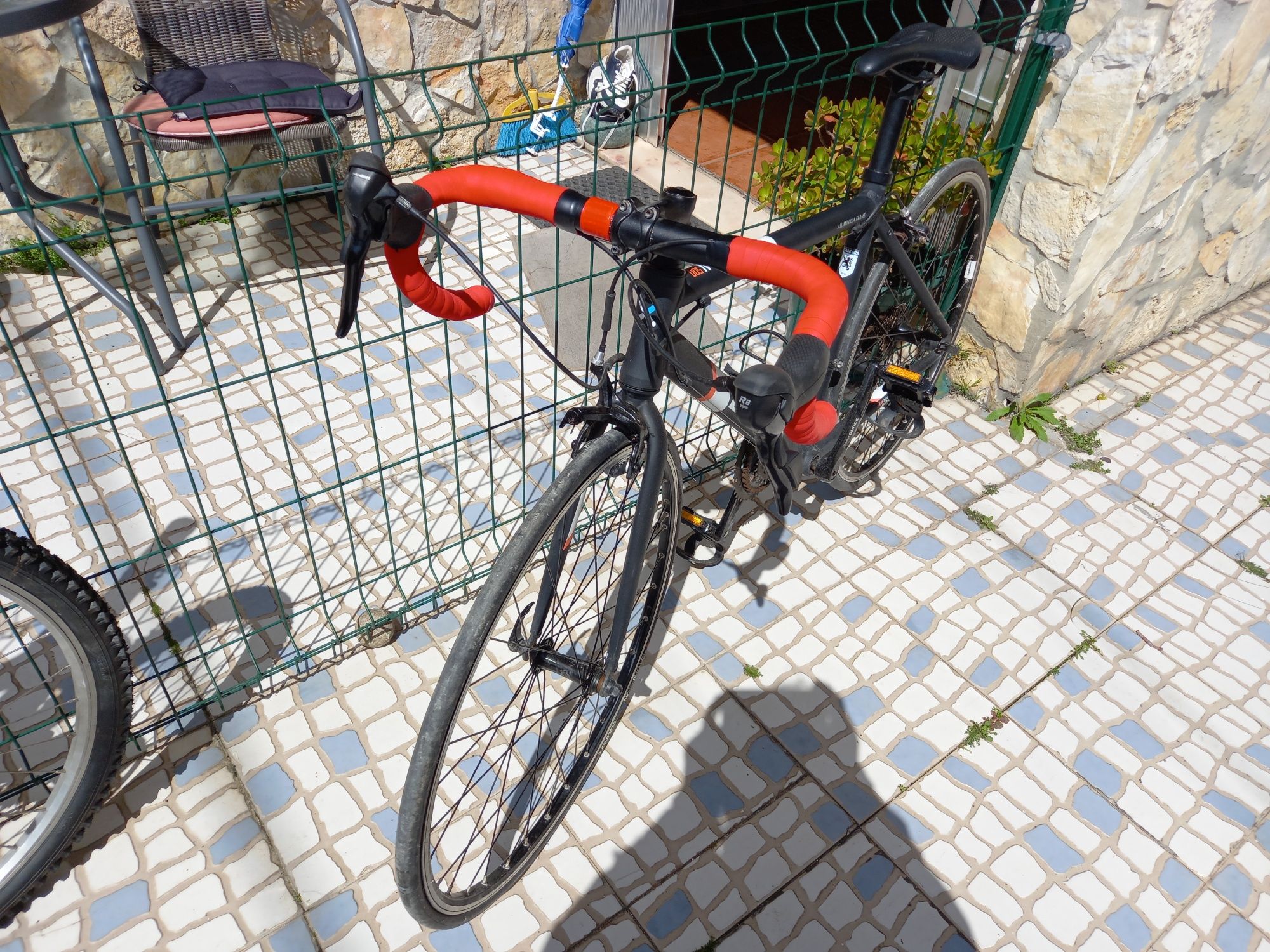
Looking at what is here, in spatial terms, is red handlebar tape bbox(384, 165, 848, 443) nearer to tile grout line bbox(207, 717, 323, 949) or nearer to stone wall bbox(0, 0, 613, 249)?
tile grout line bbox(207, 717, 323, 949)

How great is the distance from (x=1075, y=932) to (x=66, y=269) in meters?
4.33

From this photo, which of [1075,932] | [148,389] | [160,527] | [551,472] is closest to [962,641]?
[1075,932]

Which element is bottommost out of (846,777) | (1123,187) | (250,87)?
(846,777)

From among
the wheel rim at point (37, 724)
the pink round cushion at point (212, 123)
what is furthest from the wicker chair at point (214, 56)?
the wheel rim at point (37, 724)

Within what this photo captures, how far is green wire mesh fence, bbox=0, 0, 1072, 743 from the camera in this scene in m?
2.48

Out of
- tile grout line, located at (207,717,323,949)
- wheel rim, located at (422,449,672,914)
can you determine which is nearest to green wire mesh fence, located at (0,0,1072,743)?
tile grout line, located at (207,717,323,949)

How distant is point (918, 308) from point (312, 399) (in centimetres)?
215

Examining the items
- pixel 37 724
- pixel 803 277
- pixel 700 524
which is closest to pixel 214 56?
pixel 37 724

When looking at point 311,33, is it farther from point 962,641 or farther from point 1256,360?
point 1256,360

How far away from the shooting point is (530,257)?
4.10 metres

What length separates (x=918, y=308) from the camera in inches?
114

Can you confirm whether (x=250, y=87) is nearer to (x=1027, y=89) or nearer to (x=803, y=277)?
(x=1027, y=89)

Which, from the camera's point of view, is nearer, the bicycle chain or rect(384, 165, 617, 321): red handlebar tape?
rect(384, 165, 617, 321): red handlebar tape

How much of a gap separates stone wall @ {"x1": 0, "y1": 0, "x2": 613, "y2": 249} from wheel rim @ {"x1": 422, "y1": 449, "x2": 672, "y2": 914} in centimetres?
192
